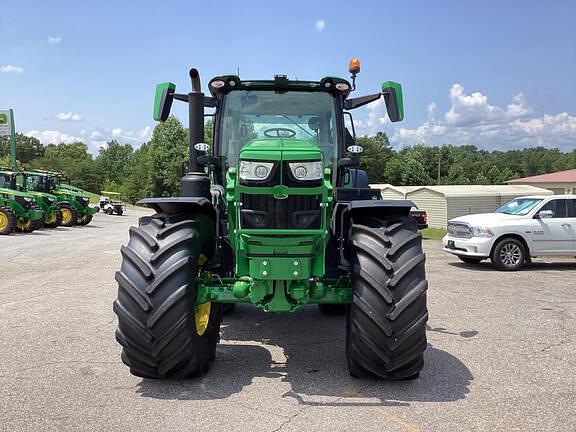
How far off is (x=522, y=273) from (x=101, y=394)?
32.6 ft

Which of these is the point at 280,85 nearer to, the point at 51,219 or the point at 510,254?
the point at 510,254

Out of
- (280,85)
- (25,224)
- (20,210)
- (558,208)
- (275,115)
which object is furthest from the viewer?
(25,224)

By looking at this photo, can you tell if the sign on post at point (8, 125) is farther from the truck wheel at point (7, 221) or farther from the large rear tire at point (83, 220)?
the truck wheel at point (7, 221)

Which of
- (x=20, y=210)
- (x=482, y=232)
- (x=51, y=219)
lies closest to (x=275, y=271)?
(x=482, y=232)

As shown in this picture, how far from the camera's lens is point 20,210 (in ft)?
69.2

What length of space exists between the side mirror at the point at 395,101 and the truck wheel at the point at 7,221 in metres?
18.6

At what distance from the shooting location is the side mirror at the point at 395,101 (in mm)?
5453

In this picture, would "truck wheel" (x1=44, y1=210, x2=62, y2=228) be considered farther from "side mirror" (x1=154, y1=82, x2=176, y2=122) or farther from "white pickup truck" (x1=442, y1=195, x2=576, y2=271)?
"side mirror" (x1=154, y1=82, x2=176, y2=122)

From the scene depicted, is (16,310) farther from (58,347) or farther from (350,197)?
(350,197)

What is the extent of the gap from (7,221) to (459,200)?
63.1 ft

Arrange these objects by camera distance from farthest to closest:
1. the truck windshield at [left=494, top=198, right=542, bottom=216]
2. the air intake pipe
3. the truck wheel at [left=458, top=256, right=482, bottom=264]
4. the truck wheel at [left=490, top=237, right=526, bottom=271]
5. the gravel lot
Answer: the truck wheel at [left=458, top=256, right=482, bottom=264] → the truck windshield at [left=494, top=198, right=542, bottom=216] → the truck wheel at [left=490, top=237, right=526, bottom=271] → the air intake pipe → the gravel lot

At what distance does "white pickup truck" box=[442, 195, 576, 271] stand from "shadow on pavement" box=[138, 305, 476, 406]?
20.9 feet

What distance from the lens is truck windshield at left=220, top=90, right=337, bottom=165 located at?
5.62 meters

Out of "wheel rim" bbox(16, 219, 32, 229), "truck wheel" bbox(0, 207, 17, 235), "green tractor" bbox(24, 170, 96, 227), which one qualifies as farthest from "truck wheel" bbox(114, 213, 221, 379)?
"green tractor" bbox(24, 170, 96, 227)
